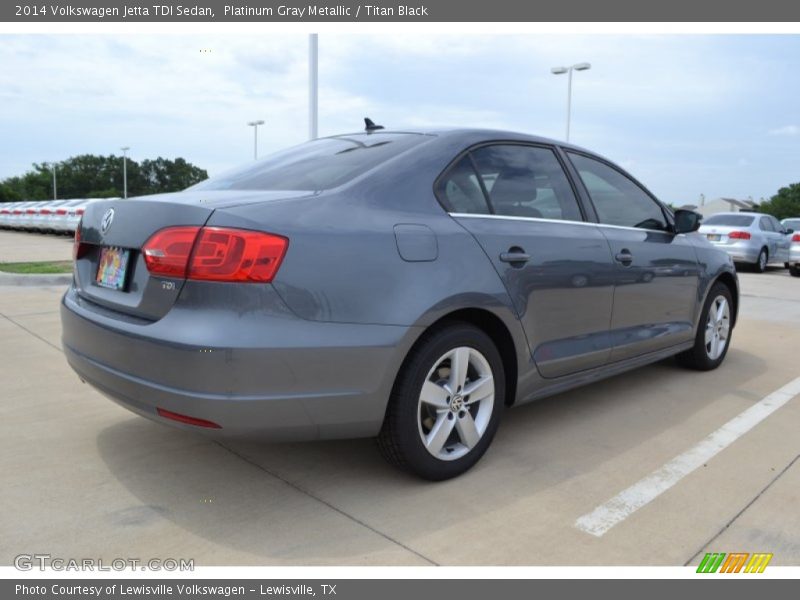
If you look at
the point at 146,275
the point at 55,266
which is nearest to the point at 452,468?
the point at 146,275

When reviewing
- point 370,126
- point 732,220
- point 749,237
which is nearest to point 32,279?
point 370,126

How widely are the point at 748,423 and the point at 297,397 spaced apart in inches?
112

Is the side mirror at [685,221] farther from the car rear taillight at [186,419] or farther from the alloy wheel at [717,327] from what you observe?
the car rear taillight at [186,419]

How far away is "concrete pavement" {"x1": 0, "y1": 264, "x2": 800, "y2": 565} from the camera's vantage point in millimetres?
2387

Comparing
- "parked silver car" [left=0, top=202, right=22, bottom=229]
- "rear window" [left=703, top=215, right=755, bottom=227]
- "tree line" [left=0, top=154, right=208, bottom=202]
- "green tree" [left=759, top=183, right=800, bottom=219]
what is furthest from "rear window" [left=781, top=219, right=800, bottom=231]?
"tree line" [left=0, top=154, right=208, bottom=202]

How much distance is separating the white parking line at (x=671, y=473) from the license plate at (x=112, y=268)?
2.06m

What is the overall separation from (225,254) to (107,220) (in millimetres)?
814

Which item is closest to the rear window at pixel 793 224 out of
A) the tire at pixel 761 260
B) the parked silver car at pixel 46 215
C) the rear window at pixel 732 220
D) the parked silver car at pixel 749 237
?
the parked silver car at pixel 749 237

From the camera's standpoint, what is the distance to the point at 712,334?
16.4 feet

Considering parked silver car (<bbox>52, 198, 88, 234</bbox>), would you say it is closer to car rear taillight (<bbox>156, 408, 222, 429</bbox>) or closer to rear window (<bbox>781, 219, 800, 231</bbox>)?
car rear taillight (<bbox>156, 408, 222, 429</bbox>)

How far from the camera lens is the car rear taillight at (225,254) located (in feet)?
7.65

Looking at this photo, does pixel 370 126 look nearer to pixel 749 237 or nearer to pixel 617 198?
pixel 617 198
